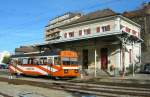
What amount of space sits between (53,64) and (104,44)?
8649 millimetres

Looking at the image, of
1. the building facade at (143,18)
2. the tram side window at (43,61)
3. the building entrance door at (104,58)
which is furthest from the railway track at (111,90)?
the building facade at (143,18)

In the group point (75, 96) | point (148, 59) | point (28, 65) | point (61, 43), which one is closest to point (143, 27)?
point (148, 59)

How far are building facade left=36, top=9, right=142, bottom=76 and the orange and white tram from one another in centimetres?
419

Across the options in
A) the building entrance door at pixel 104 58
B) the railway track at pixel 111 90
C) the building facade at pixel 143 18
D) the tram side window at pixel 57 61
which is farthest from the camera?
the building facade at pixel 143 18

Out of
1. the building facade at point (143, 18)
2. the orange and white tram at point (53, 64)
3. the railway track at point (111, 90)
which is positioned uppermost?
the building facade at point (143, 18)

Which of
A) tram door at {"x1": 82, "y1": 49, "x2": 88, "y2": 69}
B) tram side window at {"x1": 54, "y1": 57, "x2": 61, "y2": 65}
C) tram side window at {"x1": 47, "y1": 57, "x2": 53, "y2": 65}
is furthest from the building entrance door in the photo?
tram side window at {"x1": 54, "y1": 57, "x2": 61, "y2": 65}

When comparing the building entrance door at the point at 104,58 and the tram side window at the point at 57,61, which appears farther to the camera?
the building entrance door at the point at 104,58

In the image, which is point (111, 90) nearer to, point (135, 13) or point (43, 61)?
point (43, 61)

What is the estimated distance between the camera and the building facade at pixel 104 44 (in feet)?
113

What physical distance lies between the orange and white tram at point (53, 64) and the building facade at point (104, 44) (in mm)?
4186

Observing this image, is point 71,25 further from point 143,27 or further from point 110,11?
point 143,27

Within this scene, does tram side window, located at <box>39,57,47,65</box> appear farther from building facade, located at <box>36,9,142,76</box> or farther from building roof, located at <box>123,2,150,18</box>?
building roof, located at <box>123,2,150,18</box>

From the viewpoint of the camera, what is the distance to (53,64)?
30453mm

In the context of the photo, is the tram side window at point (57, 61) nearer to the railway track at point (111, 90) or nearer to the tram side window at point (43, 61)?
the tram side window at point (43, 61)
